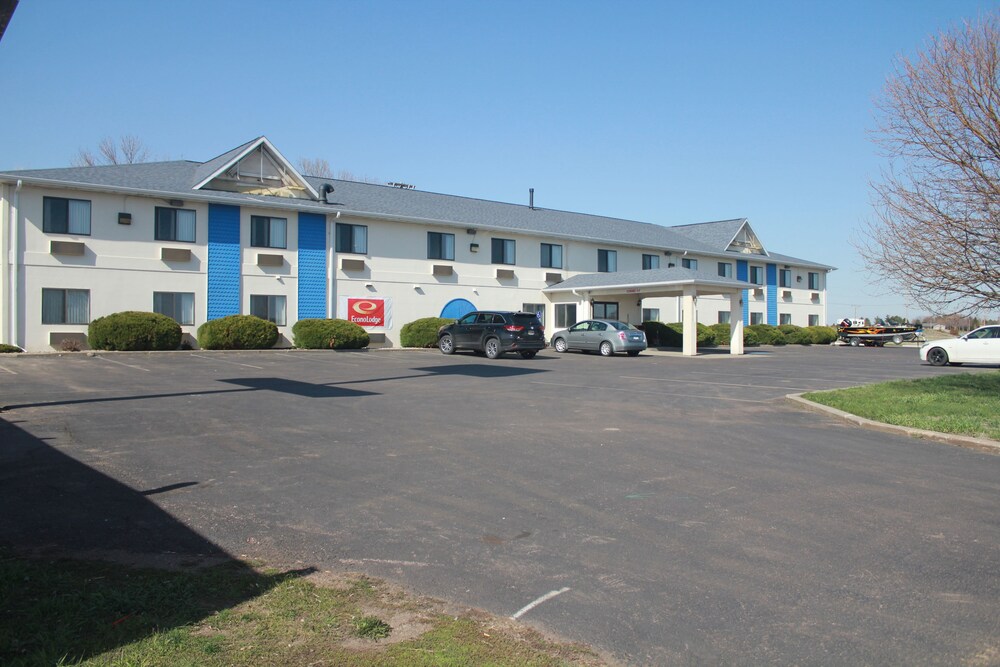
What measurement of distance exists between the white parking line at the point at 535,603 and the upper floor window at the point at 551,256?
33.5m

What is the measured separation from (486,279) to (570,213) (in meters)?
12.2

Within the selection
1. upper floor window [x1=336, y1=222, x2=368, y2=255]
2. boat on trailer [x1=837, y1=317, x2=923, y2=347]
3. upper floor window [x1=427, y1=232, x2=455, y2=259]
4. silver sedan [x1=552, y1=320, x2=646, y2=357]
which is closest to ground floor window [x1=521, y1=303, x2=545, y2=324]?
upper floor window [x1=427, y1=232, x2=455, y2=259]

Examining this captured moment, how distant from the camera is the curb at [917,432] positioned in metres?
9.34

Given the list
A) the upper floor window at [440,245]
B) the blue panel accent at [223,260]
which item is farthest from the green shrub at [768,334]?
the blue panel accent at [223,260]

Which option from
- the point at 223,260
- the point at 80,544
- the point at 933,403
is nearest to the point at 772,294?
the point at 223,260

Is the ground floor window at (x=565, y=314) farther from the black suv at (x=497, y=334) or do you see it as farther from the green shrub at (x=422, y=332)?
the black suv at (x=497, y=334)

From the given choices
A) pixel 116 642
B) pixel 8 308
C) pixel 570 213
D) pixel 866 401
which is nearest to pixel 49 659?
pixel 116 642

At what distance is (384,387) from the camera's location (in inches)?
604

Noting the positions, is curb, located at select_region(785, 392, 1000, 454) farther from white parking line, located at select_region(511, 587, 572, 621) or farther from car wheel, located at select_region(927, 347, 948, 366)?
car wheel, located at select_region(927, 347, 948, 366)

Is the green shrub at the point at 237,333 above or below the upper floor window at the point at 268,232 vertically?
below

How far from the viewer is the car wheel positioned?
25.8 m

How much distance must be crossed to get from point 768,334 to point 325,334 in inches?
1102

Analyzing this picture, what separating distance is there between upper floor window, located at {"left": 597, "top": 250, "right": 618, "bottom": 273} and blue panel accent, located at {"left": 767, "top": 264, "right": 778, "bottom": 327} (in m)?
14.6

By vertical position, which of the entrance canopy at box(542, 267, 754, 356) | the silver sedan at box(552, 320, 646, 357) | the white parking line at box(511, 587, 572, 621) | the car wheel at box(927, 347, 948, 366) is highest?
the entrance canopy at box(542, 267, 754, 356)
